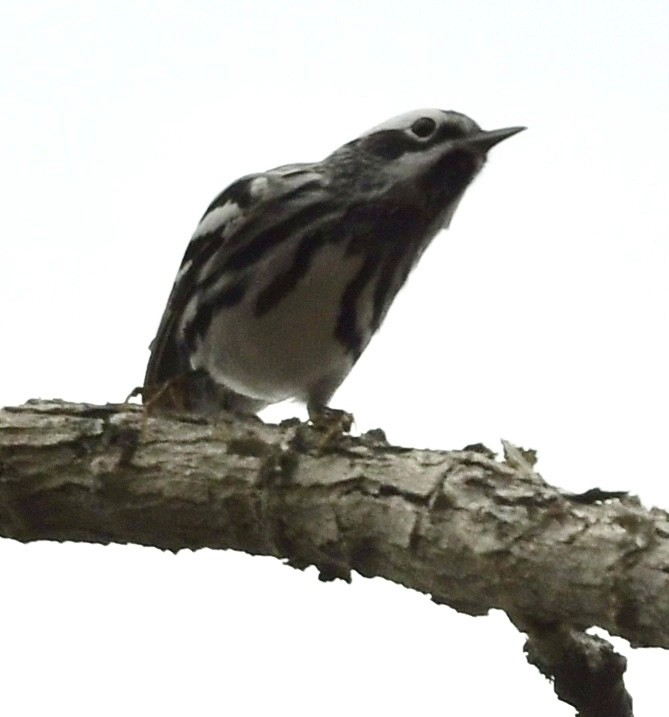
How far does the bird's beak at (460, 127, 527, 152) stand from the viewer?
4730 millimetres

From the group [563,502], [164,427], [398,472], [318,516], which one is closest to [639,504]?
[563,502]

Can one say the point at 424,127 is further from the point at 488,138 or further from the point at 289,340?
the point at 289,340

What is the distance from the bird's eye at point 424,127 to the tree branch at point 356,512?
1389 millimetres

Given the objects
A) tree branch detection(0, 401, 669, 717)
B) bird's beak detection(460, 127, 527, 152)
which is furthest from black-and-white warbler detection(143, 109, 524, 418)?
tree branch detection(0, 401, 669, 717)

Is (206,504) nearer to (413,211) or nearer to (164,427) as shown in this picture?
(164,427)

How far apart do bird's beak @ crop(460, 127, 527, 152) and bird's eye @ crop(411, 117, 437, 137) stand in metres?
0.12

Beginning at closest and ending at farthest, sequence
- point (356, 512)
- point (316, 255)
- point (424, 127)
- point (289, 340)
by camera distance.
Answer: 1. point (356, 512)
2. point (316, 255)
3. point (289, 340)
4. point (424, 127)

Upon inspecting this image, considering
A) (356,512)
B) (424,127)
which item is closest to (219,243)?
(424,127)

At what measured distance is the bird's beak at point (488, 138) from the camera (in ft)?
15.5

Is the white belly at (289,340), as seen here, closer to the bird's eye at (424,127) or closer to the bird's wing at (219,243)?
the bird's wing at (219,243)

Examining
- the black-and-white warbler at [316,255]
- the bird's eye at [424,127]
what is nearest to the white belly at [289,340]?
the black-and-white warbler at [316,255]

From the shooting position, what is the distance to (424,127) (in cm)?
480

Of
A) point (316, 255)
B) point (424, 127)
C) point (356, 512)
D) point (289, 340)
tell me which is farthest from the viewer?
point (424, 127)

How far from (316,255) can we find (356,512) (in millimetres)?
1390
